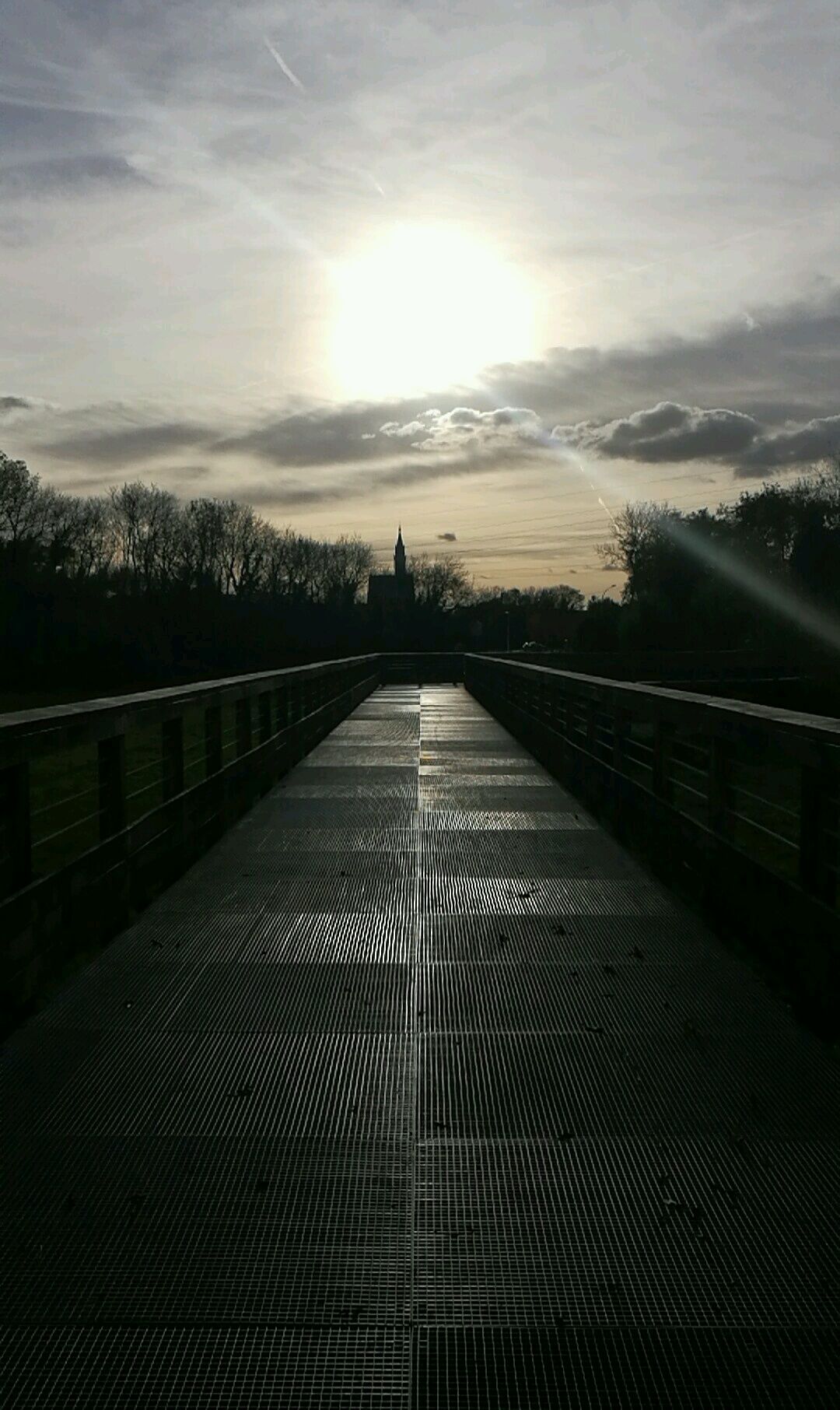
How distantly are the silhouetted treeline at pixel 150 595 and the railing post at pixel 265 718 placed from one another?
196ft

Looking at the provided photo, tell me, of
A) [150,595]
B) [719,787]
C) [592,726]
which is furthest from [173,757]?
[150,595]

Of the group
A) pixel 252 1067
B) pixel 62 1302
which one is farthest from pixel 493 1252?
pixel 252 1067

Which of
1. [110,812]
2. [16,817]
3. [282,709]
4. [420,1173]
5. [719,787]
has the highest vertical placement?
[16,817]

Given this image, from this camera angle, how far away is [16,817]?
4820mm

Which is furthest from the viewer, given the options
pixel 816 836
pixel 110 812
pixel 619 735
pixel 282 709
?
pixel 282 709

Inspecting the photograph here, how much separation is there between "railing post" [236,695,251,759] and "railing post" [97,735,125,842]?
4.36 m

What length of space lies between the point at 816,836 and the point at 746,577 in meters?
60.0

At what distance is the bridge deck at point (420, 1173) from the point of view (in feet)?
8.96

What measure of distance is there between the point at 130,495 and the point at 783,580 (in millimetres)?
56771

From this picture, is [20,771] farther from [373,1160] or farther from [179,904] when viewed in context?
[179,904]

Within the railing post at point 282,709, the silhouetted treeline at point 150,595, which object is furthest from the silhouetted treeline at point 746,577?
the railing post at point 282,709

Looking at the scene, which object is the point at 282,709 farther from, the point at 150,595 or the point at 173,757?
the point at 150,595

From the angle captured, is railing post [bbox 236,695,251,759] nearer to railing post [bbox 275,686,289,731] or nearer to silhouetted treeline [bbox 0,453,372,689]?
railing post [bbox 275,686,289,731]

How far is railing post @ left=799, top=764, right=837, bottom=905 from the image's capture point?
4.89m
